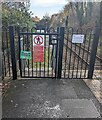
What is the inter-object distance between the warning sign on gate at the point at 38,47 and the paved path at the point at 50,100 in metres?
0.69

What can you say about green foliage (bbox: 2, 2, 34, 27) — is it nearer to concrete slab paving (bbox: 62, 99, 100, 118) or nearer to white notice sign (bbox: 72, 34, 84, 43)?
white notice sign (bbox: 72, 34, 84, 43)

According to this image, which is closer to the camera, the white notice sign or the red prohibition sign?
the red prohibition sign

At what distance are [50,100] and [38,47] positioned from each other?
1.55 metres

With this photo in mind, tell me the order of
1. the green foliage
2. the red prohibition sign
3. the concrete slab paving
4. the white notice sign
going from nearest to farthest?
the concrete slab paving
the red prohibition sign
the white notice sign
the green foliage

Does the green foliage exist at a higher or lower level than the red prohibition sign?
higher

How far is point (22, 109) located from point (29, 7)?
7.15 m

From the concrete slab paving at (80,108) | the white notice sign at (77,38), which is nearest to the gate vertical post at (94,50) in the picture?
the white notice sign at (77,38)

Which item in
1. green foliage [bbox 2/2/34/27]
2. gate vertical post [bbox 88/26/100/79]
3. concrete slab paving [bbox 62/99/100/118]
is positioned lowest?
concrete slab paving [bbox 62/99/100/118]

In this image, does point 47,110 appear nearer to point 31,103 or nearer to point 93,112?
point 31,103

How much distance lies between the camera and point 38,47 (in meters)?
4.70

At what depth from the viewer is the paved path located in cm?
335

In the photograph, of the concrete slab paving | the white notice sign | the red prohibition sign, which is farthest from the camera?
the white notice sign

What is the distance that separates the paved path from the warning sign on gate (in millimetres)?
689

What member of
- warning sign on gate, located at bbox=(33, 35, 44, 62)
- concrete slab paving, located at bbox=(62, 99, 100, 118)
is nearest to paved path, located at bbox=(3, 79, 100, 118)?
concrete slab paving, located at bbox=(62, 99, 100, 118)
